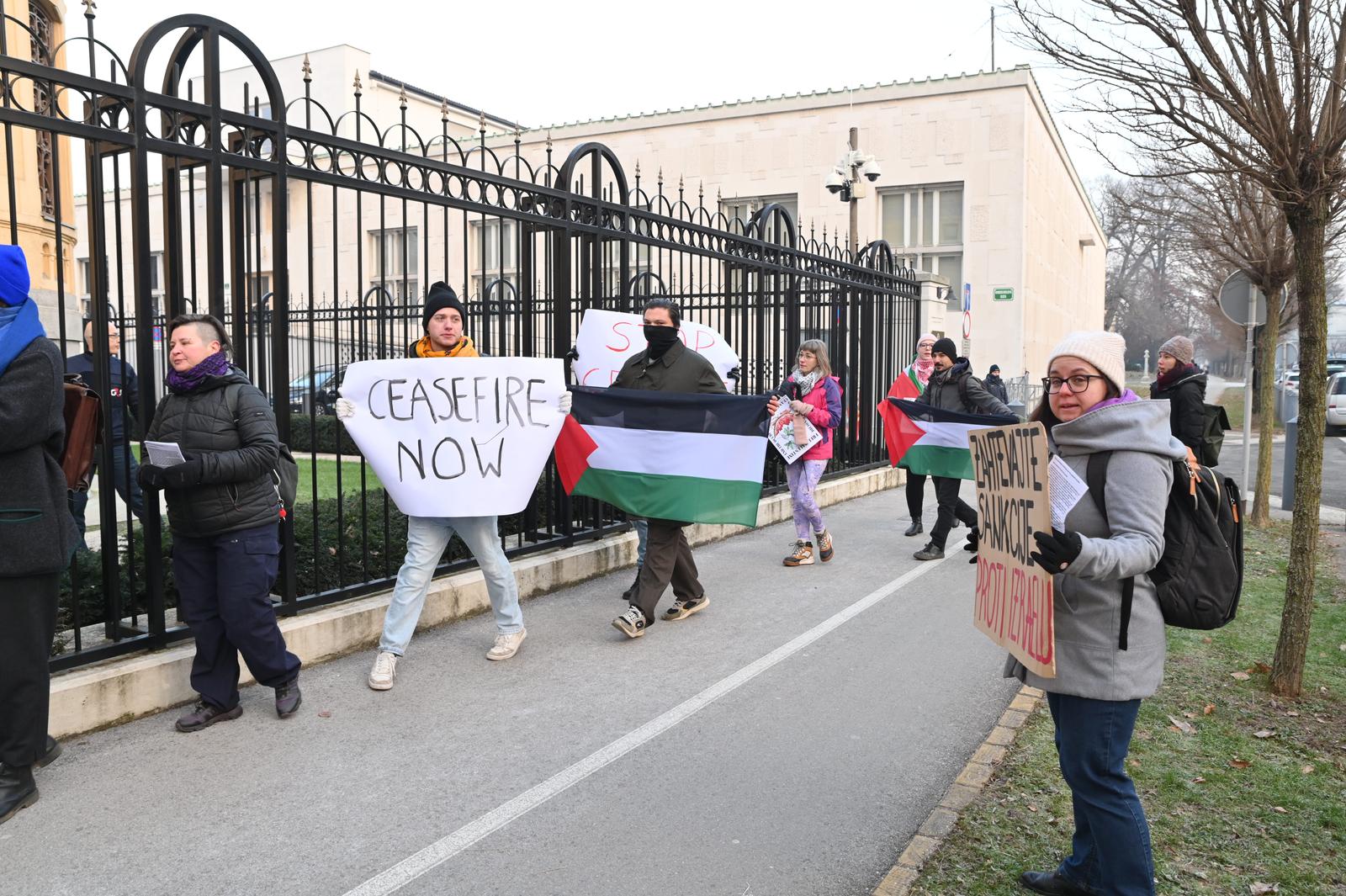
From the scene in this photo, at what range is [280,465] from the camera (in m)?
4.93

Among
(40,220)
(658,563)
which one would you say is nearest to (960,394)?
(658,563)

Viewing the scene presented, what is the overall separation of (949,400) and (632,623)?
4299 mm

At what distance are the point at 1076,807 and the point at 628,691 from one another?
2.68 meters

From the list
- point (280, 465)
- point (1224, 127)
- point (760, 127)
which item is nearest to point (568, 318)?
point (280, 465)

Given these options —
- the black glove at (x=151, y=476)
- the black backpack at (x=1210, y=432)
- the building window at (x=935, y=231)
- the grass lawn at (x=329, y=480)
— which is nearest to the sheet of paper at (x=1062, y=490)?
the black glove at (x=151, y=476)

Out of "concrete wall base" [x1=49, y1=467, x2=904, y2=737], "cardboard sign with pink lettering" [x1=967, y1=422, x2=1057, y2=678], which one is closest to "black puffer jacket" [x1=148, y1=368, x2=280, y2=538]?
"concrete wall base" [x1=49, y1=467, x2=904, y2=737]

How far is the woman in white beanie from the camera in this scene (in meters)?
2.90

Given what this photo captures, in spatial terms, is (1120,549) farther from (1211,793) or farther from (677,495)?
(677,495)

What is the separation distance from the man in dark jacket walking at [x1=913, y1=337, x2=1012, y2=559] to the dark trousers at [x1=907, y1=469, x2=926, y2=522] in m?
0.81

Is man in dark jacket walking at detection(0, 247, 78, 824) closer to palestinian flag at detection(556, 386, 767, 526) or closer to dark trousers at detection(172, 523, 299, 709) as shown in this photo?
dark trousers at detection(172, 523, 299, 709)

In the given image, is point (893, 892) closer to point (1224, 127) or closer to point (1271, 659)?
point (1271, 659)

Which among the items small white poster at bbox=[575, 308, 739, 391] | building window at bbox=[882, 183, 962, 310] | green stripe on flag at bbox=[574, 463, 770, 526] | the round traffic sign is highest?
building window at bbox=[882, 183, 962, 310]

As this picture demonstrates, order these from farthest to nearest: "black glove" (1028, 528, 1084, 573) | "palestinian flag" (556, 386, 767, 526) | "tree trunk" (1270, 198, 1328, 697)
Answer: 1. "palestinian flag" (556, 386, 767, 526)
2. "tree trunk" (1270, 198, 1328, 697)
3. "black glove" (1028, 528, 1084, 573)

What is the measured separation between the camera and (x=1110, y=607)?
9.77 ft
